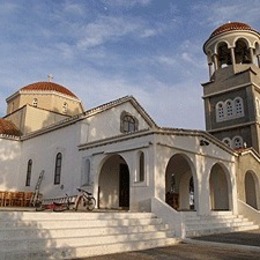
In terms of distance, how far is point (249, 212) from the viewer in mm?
16719

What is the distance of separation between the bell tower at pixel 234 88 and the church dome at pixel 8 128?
17246 millimetres

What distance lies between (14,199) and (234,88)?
20318 millimetres

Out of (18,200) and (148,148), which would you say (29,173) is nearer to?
(18,200)

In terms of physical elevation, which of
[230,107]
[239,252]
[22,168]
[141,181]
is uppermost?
[230,107]

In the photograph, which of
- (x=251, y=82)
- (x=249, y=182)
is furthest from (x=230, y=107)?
(x=249, y=182)

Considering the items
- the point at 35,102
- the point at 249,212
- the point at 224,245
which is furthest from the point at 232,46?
the point at 224,245

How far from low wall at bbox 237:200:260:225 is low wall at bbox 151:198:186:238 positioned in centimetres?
731

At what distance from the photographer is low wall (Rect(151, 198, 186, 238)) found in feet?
35.8

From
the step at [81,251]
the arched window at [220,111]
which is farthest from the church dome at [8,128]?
the arched window at [220,111]

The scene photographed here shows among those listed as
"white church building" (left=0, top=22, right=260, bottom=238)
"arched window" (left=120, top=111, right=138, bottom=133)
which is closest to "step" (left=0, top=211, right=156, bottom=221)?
"white church building" (left=0, top=22, right=260, bottom=238)

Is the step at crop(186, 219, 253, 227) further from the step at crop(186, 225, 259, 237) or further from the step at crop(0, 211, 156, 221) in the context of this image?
the step at crop(0, 211, 156, 221)

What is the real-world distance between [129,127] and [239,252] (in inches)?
499

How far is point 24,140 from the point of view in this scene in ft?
73.1

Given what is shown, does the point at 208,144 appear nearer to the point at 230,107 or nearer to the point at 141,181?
the point at 141,181
